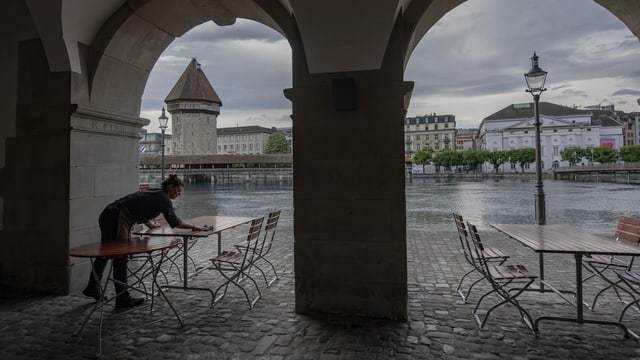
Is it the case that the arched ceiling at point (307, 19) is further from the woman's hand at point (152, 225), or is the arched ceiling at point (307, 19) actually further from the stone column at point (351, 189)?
the woman's hand at point (152, 225)

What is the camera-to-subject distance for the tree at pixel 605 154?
204 feet

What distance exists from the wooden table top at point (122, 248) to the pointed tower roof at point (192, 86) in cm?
4992

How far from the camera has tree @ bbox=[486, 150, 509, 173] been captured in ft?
230

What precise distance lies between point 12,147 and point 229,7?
3148 millimetres

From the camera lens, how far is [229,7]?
462 centimetres

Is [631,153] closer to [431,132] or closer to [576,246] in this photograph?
[431,132]

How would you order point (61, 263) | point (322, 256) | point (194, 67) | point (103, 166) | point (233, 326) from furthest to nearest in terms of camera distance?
point (194, 67) < point (103, 166) < point (61, 263) < point (322, 256) < point (233, 326)

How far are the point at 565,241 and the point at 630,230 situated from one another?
87 cm

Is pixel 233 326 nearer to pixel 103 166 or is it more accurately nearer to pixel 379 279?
pixel 379 279

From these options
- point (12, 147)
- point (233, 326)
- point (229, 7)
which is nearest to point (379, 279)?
point (233, 326)

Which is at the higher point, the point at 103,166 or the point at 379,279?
the point at 103,166

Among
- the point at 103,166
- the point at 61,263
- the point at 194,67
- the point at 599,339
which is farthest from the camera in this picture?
the point at 194,67

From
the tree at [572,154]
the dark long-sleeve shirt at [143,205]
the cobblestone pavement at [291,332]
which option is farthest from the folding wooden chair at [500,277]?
the tree at [572,154]

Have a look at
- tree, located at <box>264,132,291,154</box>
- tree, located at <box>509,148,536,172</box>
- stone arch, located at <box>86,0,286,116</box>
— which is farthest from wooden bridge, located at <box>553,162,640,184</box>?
stone arch, located at <box>86,0,286,116</box>
